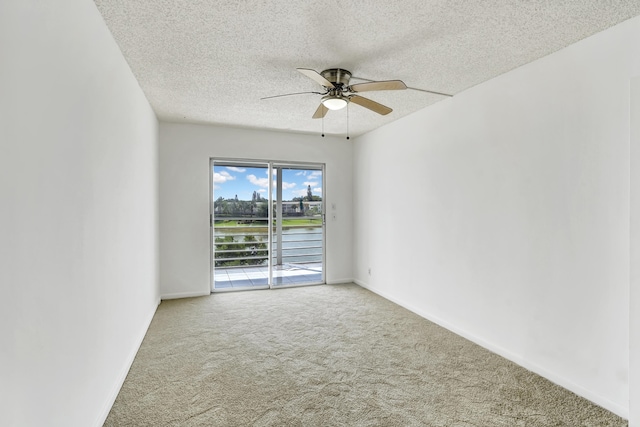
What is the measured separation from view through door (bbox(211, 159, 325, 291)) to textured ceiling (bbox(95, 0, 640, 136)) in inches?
75.1

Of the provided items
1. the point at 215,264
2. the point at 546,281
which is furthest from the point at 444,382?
the point at 215,264

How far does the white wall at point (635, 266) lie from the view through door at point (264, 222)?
4072mm

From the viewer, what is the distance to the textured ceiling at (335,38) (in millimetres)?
1976

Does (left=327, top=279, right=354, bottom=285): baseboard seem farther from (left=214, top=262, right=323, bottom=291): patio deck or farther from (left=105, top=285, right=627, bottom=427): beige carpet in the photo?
(left=105, top=285, right=627, bottom=427): beige carpet

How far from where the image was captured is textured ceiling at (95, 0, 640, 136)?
198cm

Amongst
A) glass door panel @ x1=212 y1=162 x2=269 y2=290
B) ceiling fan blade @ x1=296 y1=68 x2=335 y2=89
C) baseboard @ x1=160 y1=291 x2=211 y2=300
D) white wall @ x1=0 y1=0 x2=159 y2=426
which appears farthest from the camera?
glass door panel @ x1=212 y1=162 x2=269 y2=290

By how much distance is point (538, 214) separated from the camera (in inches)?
104

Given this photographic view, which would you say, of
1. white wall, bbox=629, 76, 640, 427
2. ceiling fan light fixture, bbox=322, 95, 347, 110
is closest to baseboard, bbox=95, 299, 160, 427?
ceiling fan light fixture, bbox=322, 95, 347, 110

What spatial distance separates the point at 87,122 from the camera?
1.83 metres

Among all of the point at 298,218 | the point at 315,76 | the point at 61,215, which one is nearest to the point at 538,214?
the point at 315,76

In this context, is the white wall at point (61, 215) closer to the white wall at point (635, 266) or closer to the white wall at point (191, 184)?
the white wall at point (191, 184)

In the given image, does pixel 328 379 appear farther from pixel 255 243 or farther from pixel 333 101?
pixel 255 243

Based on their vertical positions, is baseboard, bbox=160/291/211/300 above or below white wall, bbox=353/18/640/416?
below

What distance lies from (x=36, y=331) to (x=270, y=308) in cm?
315
